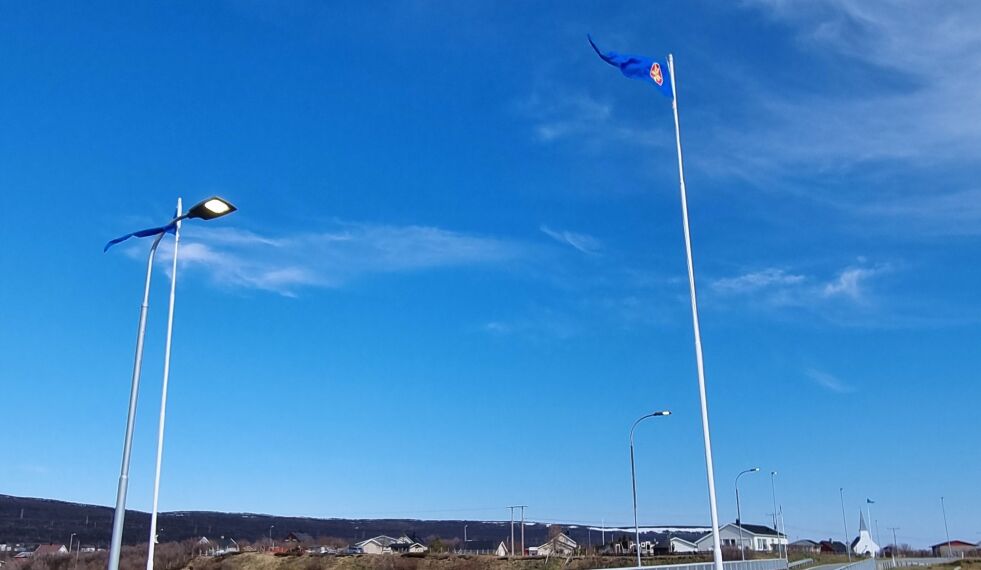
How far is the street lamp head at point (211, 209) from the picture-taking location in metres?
12.3

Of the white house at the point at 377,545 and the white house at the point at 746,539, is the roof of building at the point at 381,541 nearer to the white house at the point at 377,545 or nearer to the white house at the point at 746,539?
the white house at the point at 377,545

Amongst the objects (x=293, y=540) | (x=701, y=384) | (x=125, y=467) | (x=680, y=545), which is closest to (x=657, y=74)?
(x=701, y=384)

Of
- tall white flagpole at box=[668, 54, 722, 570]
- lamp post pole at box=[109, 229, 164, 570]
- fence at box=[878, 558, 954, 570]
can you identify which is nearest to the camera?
lamp post pole at box=[109, 229, 164, 570]

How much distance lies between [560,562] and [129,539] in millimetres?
127878

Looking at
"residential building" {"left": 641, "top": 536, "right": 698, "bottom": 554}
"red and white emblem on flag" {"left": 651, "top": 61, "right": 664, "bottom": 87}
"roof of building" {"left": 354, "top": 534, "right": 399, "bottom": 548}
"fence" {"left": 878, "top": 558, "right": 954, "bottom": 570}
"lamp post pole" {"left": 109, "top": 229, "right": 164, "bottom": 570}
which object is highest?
"red and white emblem on flag" {"left": 651, "top": 61, "right": 664, "bottom": 87}

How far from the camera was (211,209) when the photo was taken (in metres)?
12.4

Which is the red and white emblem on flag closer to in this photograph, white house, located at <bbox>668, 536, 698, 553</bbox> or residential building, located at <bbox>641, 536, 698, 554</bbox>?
residential building, located at <bbox>641, 536, 698, 554</bbox>

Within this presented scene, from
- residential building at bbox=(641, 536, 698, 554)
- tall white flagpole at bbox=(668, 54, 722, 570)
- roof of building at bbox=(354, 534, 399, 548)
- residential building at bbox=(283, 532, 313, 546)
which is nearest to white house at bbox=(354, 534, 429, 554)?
roof of building at bbox=(354, 534, 399, 548)

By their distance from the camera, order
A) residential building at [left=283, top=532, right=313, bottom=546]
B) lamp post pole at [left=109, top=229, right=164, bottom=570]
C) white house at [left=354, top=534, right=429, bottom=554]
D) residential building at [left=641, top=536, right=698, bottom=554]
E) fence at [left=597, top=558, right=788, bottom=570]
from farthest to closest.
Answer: residential building at [left=283, top=532, right=313, bottom=546] < white house at [left=354, top=534, right=429, bottom=554] < residential building at [left=641, top=536, right=698, bottom=554] < fence at [left=597, top=558, right=788, bottom=570] < lamp post pole at [left=109, top=229, right=164, bottom=570]

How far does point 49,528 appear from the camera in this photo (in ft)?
603

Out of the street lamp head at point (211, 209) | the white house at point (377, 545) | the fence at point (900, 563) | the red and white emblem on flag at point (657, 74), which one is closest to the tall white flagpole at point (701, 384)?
the red and white emblem on flag at point (657, 74)

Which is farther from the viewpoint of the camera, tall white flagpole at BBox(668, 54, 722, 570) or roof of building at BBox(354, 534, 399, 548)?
roof of building at BBox(354, 534, 399, 548)

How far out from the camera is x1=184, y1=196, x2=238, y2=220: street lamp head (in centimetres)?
1227

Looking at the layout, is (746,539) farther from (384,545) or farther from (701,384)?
(701,384)
